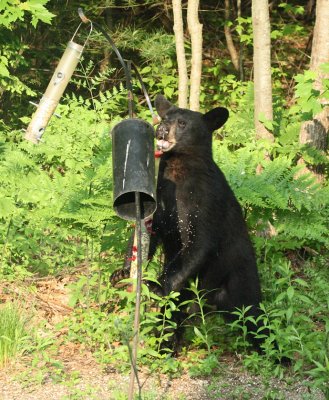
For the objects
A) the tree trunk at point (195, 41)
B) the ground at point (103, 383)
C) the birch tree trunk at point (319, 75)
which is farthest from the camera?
the tree trunk at point (195, 41)

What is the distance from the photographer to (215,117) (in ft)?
22.2

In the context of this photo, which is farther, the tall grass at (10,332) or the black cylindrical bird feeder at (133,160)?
the tall grass at (10,332)

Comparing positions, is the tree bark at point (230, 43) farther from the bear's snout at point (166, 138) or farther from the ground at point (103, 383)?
the ground at point (103, 383)

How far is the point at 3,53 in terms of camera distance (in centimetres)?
1101

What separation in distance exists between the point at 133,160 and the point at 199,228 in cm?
183

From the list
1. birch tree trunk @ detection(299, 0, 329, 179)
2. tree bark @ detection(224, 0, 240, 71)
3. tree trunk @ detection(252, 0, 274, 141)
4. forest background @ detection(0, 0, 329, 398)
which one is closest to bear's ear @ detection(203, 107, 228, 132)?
forest background @ detection(0, 0, 329, 398)

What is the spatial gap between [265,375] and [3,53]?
7.00 metres

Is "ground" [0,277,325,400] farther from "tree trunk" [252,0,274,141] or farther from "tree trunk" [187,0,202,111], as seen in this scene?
"tree trunk" [187,0,202,111]

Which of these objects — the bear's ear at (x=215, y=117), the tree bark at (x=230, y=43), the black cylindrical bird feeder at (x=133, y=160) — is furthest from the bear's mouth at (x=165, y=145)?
the tree bark at (x=230, y=43)

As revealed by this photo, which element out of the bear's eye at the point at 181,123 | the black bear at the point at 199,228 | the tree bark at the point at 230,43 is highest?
the tree bark at the point at 230,43

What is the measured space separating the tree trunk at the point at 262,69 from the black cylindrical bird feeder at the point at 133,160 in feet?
17.5

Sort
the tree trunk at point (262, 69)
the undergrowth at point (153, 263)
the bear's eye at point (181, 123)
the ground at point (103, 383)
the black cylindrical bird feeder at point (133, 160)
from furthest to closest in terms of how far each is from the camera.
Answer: the tree trunk at point (262, 69) < the bear's eye at point (181, 123) < the undergrowth at point (153, 263) < the ground at point (103, 383) < the black cylindrical bird feeder at point (133, 160)

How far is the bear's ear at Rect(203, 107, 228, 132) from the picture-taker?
265 inches

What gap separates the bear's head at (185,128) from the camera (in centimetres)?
656
